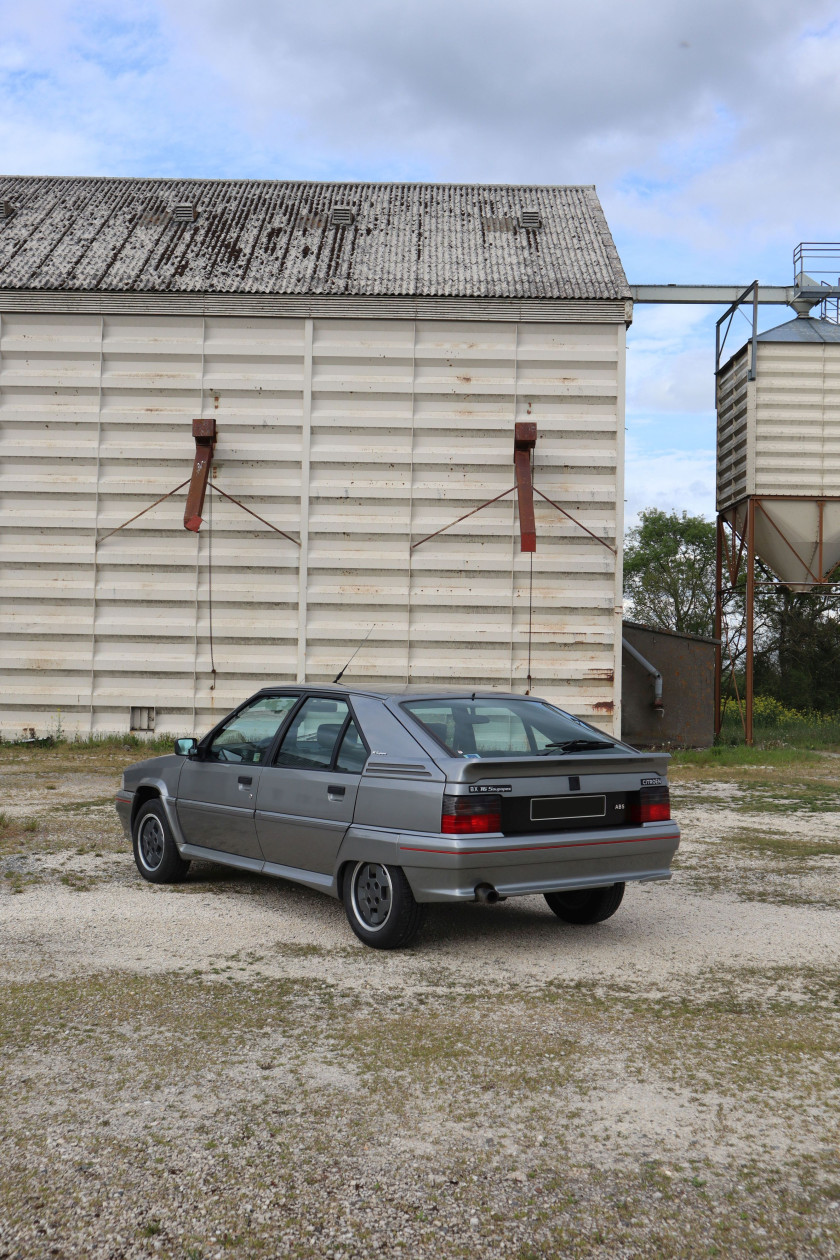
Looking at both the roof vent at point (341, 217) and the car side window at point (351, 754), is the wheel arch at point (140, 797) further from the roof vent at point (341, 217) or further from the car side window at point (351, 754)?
the roof vent at point (341, 217)

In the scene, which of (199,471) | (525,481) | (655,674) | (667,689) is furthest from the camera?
(667,689)

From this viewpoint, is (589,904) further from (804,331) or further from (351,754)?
(804,331)

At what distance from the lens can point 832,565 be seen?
65.1 feet

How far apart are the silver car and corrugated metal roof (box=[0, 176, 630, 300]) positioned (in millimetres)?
11502

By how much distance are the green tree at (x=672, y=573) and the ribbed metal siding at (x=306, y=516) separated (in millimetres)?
22830

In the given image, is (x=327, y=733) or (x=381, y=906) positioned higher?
(x=327, y=733)

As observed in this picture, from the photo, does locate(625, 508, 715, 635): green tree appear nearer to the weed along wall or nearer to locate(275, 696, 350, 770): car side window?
the weed along wall

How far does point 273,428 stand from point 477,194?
661cm

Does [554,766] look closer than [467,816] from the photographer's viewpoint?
No

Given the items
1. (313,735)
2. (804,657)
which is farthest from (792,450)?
(313,735)

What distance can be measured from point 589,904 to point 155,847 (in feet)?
9.42

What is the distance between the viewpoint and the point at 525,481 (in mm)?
15672

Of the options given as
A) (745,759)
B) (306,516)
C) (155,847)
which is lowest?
(155,847)

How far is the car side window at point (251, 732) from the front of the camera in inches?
254
